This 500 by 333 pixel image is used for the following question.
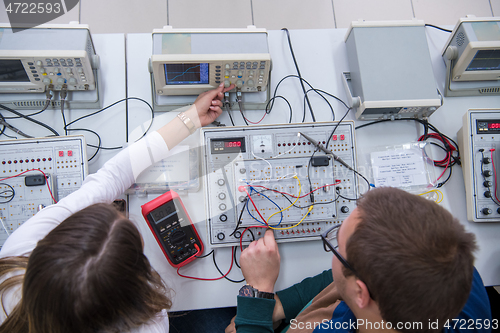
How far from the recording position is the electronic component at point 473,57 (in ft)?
4.65

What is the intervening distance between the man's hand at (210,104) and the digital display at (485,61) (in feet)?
3.89

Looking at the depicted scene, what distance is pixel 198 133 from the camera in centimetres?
143

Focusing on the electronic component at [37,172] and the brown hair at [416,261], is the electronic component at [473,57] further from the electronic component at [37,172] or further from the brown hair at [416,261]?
the electronic component at [37,172]

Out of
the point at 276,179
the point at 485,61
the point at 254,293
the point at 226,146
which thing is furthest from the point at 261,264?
the point at 485,61

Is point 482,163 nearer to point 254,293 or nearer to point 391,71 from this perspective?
point 391,71

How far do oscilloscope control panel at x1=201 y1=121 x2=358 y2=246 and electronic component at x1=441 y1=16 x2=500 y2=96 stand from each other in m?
0.67

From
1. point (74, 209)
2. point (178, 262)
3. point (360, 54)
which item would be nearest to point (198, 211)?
point (178, 262)

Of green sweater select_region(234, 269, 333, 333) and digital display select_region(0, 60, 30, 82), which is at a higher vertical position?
digital display select_region(0, 60, 30, 82)

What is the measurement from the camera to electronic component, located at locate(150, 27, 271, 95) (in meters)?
1.26

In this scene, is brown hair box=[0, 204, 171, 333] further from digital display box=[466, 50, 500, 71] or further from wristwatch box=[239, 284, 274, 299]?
digital display box=[466, 50, 500, 71]

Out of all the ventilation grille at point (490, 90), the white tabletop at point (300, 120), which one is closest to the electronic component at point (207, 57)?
the white tabletop at point (300, 120)

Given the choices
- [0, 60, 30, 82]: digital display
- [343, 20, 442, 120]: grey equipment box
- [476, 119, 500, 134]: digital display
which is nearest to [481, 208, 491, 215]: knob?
[476, 119, 500, 134]: digital display

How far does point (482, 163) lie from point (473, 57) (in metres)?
0.51

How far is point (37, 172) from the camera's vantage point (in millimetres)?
1251
